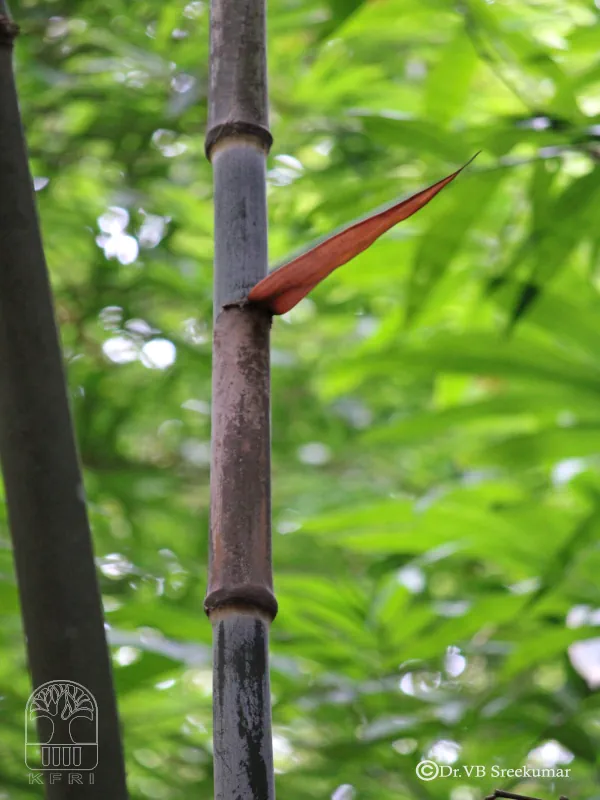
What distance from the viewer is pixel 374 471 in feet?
6.33

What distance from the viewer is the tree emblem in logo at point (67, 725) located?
1.11 ft

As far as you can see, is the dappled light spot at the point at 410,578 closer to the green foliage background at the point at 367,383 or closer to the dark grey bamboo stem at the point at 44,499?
the green foliage background at the point at 367,383

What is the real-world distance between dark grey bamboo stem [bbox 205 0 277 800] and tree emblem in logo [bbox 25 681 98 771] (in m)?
0.06

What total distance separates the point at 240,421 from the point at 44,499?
0.08 meters

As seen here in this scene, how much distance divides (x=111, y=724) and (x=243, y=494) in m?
0.09

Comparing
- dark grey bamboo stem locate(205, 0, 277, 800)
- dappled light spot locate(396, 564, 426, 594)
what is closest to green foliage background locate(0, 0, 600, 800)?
dappled light spot locate(396, 564, 426, 594)

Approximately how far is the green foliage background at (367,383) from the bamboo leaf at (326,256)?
0.53 metres

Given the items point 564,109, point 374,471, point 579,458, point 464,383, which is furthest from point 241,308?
point 374,471

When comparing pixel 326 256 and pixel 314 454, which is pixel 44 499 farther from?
pixel 314 454

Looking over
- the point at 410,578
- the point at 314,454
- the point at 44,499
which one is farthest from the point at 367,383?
the point at 44,499

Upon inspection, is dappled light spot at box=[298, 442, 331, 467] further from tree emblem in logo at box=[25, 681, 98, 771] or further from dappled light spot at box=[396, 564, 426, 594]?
tree emblem in logo at box=[25, 681, 98, 771]

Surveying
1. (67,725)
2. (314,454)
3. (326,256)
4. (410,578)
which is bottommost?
(67,725)

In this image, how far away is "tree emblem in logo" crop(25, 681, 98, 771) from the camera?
34 cm

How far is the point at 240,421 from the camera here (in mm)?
330
